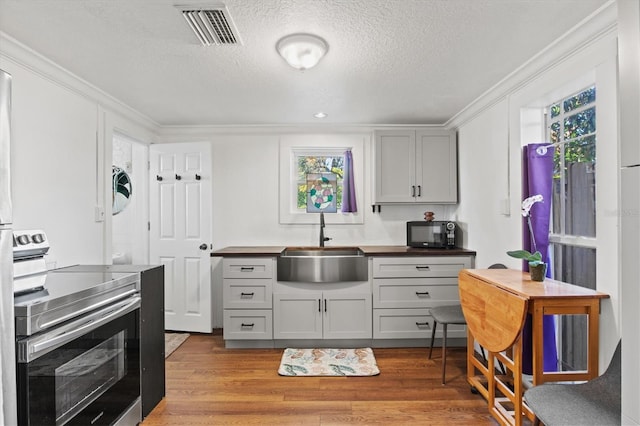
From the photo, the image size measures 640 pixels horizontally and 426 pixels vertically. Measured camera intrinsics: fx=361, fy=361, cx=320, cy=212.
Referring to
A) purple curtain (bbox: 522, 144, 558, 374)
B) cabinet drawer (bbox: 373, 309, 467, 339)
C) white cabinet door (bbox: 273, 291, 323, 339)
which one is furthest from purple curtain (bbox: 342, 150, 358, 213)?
purple curtain (bbox: 522, 144, 558, 374)

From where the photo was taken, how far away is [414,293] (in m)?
3.32

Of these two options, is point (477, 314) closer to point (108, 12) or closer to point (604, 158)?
point (604, 158)

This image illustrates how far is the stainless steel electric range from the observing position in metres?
1.37

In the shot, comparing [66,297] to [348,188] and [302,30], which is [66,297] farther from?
[348,188]

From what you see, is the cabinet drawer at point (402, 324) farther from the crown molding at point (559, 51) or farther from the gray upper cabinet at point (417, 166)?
the crown molding at point (559, 51)

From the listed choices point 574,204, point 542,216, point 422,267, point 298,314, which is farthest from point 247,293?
point 574,204

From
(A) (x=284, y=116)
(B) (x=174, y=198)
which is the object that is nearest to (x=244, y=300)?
(B) (x=174, y=198)

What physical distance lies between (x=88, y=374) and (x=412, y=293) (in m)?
2.53

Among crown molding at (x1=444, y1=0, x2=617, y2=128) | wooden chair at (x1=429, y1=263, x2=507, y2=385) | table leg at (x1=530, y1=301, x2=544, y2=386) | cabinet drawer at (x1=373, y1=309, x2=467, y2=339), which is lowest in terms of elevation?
cabinet drawer at (x1=373, y1=309, x2=467, y2=339)

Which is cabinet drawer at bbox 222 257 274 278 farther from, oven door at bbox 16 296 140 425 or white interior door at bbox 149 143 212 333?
oven door at bbox 16 296 140 425

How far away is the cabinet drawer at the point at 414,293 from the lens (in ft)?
10.9

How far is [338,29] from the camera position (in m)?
1.84

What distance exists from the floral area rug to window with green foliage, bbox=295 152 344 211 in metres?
1.51

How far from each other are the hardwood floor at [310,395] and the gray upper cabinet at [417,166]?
5.01 ft
